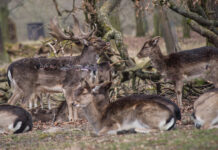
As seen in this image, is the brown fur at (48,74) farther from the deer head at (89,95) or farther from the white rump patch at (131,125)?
the white rump patch at (131,125)

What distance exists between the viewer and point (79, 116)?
11148 millimetres

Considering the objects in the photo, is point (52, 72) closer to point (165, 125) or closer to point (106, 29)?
point (106, 29)

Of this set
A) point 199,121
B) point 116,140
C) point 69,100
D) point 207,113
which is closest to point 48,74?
point 69,100

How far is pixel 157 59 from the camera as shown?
11.1 metres

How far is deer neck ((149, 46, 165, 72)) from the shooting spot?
11009mm

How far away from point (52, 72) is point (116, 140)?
5.05 m

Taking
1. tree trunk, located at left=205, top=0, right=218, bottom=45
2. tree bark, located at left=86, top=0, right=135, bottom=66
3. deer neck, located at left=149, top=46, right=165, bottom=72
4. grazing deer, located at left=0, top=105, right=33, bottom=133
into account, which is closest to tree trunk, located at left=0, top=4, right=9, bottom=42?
tree bark, located at left=86, top=0, right=135, bottom=66

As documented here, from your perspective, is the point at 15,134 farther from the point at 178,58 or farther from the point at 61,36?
the point at 178,58

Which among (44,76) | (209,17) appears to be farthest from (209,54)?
(44,76)

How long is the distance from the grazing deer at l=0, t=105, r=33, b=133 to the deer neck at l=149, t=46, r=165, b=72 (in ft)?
12.7

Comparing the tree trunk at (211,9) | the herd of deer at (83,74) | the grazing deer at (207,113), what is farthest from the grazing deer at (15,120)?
the tree trunk at (211,9)

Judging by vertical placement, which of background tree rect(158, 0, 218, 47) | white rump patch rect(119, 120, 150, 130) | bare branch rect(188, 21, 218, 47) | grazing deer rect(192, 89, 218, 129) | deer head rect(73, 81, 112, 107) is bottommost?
white rump patch rect(119, 120, 150, 130)

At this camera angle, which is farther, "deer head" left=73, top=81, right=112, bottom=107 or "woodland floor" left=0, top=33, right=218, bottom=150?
"deer head" left=73, top=81, right=112, bottom=107

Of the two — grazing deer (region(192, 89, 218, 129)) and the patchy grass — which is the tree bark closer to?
the patchy grass
